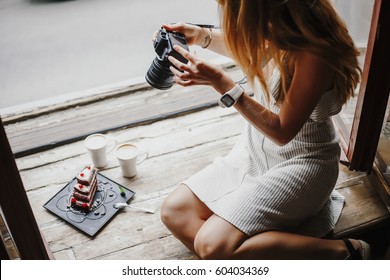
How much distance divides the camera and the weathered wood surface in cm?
56

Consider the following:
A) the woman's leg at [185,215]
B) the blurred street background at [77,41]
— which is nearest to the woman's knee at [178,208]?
the woman's leg at [185,215]

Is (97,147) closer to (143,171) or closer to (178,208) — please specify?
(143,171)

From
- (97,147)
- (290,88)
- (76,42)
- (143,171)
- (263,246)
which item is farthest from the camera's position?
(76,42)

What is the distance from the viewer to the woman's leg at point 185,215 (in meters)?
1.62

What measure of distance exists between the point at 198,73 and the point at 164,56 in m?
0.14

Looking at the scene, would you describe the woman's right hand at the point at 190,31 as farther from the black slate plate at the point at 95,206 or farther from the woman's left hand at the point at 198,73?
the black slate plate at the point at 95,206

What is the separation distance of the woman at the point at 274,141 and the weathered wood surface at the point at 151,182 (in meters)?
0.10

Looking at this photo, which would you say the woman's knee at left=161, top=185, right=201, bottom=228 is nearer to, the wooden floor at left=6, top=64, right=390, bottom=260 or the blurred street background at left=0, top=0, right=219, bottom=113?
the wooden floor at left=6, top=64, right=390, bottom=260

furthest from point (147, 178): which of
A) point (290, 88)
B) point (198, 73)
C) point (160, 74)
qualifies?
point (290, 88)

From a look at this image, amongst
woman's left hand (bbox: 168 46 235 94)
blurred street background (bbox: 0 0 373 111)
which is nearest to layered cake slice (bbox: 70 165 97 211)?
woman's left hand (bbox: 168 46 235 94)

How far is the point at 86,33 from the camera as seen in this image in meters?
3.29

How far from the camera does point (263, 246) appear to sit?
145 centimetres

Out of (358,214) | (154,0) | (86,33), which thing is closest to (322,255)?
(358,214)

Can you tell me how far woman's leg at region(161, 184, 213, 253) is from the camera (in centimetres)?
162
